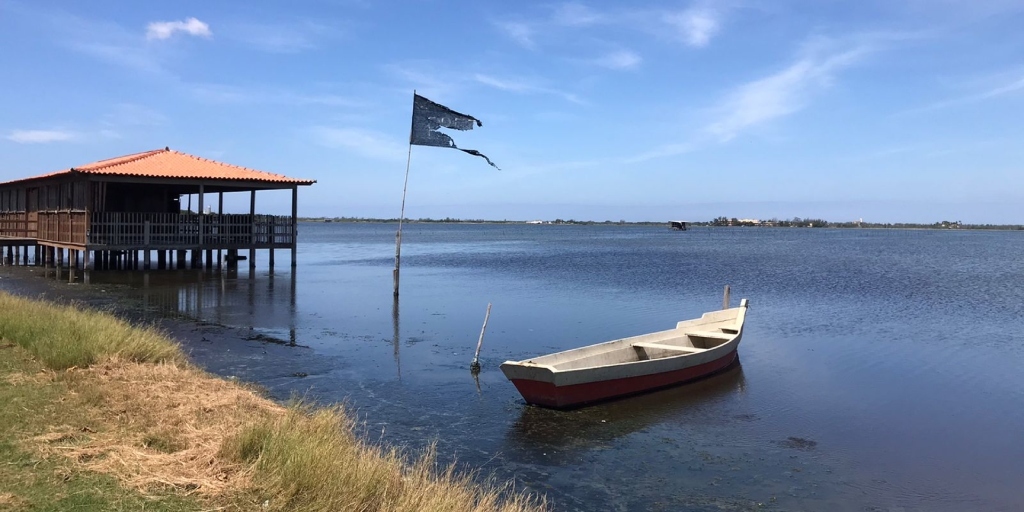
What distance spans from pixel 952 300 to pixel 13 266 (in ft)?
129

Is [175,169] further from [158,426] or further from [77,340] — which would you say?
[158,426]

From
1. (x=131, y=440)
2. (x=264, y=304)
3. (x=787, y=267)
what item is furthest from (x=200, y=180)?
(x=787, y=267)

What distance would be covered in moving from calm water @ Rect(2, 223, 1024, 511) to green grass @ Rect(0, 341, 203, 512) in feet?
12.0

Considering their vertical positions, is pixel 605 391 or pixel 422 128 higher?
pixel 422 128

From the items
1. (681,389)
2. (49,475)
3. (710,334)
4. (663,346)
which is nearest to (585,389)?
(681,389)

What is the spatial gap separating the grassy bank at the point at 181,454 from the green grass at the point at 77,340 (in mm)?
159

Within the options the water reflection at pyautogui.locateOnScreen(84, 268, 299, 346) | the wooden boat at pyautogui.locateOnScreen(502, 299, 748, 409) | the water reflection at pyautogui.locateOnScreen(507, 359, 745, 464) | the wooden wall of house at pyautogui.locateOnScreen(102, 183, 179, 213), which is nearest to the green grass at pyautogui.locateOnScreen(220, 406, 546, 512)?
the water reflection at pyautogui.locateOnScreen(507, 359, 745, 464)

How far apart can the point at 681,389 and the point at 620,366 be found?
6.60ft

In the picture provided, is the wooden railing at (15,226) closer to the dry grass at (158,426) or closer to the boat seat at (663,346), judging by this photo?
the dry grass at (158,426)

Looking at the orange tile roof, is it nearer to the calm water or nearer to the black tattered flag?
the calm water

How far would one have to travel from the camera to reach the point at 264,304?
21953 millimetres

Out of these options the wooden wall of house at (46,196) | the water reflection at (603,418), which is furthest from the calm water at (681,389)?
the wooden wall of house at (46,196)

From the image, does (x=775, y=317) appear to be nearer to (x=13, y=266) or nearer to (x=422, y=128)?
(x=422, y=128)

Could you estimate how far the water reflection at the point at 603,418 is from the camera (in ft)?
32.2
